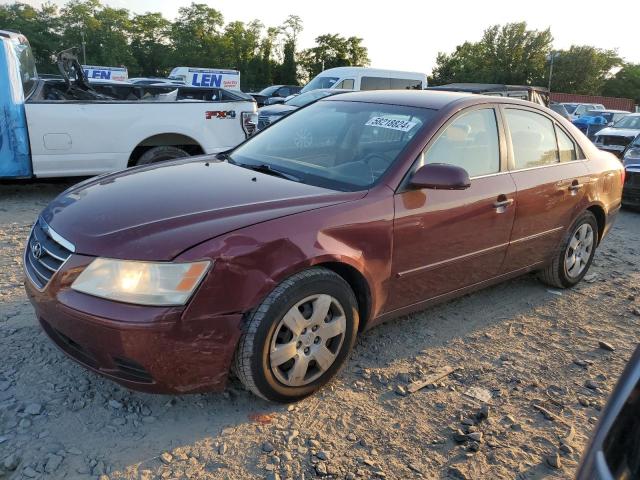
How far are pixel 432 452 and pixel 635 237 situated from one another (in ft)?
19.1

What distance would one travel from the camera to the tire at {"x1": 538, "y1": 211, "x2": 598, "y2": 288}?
4.48 meters

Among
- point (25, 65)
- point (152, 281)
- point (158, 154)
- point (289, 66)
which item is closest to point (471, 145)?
point (152, 281)

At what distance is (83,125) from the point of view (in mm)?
6301

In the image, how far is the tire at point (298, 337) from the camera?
8.38 feet

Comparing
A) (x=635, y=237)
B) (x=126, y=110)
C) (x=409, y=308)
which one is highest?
(x=126, y=110)

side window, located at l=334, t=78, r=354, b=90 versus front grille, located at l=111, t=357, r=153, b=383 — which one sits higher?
side window, located at l=334, t=78, r=354, b=90

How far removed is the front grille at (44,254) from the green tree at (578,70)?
63.9 metres

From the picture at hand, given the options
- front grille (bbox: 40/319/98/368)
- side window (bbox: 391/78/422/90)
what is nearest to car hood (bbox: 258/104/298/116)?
side window (bbox: 391/78/422/90)

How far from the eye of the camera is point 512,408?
296 centimetres

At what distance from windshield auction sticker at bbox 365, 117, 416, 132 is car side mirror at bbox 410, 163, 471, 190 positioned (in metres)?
0.45

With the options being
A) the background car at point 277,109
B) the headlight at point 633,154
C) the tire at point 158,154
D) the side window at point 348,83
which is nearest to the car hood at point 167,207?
the tire at point 158,154

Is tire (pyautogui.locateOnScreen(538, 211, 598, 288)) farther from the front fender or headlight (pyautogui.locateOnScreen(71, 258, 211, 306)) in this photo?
headlight (pyautogui.locateOnScreen(71, 258, 211, 306))

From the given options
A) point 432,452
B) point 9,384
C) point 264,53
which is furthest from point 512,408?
point 264,53

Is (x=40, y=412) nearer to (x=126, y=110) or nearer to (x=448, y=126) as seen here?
(x=448, y=126)
